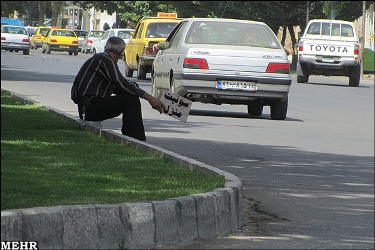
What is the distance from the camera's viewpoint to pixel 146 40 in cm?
2752

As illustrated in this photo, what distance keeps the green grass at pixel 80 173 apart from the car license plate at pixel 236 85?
174 inches

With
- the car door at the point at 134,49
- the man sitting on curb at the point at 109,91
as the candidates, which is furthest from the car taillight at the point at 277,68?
the car door at the point at 134,49

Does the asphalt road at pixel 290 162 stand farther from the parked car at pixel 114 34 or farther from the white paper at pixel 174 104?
the parked car at pixel 114 34

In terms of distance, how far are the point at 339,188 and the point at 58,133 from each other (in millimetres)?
3571

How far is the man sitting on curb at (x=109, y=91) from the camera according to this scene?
10797mm

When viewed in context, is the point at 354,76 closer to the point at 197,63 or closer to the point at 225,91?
the point at 225,91

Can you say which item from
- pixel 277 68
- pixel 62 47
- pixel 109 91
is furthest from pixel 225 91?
pixel 62 47

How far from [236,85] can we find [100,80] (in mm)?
4514

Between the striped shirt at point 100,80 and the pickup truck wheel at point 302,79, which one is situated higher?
the striped shirt at point 100,80

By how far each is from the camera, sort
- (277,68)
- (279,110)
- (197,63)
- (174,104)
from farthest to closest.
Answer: (279,110)
(277,68)
(197,63)
(174,104)

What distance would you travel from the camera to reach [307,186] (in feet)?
29.8

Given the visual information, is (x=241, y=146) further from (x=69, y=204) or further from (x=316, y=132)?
(x=69, y=204)

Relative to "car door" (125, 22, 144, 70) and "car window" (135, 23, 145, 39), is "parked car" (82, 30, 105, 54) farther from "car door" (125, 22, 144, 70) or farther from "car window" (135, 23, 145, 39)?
"car window" (135, 23, 145, 39)

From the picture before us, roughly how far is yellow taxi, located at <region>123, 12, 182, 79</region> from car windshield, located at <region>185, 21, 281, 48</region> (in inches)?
425
